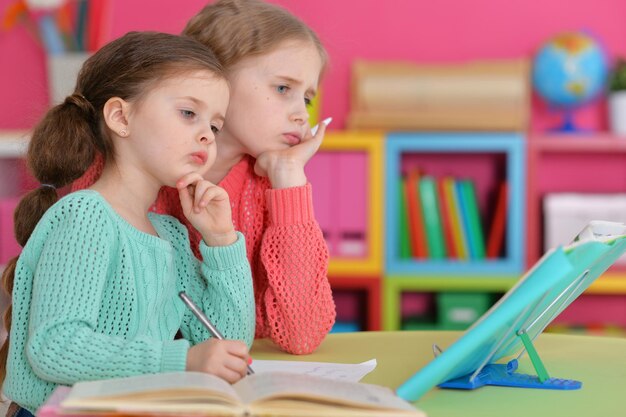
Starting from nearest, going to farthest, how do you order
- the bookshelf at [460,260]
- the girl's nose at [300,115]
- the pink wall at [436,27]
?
the girl's nose at [300,115], the bookshelf at [460,260], the pink wall at [436,27]

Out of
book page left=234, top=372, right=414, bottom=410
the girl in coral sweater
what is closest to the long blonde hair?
the girl in coral sweater

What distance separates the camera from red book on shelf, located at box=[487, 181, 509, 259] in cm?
314

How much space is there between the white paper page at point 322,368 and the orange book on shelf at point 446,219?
191 cm

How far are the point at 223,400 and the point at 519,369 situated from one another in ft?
1.60

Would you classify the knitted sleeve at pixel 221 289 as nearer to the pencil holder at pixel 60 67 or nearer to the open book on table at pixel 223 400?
the open book on table at pixel 223 400

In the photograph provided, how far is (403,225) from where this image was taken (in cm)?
315

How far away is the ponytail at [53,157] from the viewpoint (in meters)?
1.23

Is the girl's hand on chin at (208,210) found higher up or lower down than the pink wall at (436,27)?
lower down

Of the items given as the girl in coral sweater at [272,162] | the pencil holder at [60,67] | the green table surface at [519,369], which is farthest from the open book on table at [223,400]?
the pencil holder at [60,67]

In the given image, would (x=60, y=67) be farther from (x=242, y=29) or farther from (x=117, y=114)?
(x=117, y=114)

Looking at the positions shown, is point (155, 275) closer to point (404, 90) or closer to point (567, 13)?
point (404, 90)

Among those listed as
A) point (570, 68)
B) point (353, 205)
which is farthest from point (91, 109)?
point (570, 68)

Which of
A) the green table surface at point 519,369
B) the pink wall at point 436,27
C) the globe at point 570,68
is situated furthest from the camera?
the pink wall at point 436,27

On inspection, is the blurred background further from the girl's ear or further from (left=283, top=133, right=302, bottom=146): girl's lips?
the girl's ear
